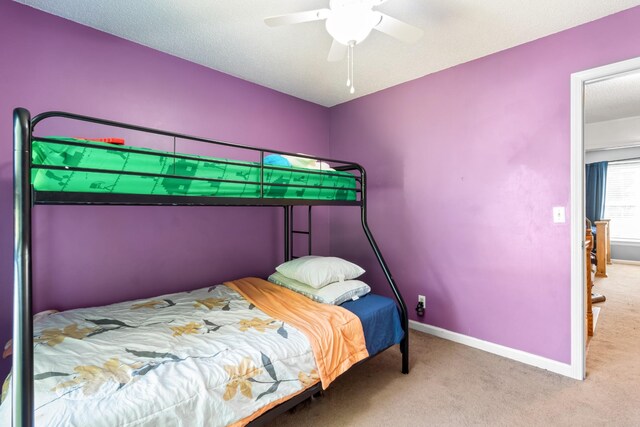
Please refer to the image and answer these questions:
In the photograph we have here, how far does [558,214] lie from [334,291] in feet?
5.36

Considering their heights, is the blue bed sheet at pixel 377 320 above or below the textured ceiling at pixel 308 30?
below

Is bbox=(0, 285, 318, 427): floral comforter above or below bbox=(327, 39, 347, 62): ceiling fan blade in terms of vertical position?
below

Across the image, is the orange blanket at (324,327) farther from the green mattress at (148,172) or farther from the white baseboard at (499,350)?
the white baseboard at (499,350)

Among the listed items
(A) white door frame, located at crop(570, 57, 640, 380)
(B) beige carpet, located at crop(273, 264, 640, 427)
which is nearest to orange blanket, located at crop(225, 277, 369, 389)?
(B) beige carpet, located at crop(273, 264, 640, 427)

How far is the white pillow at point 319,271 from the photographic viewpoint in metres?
2.19

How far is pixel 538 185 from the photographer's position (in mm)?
2254

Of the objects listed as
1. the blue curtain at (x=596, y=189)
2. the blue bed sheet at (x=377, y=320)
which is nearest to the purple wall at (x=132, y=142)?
the blue bed sheet at (x=377, y=320)

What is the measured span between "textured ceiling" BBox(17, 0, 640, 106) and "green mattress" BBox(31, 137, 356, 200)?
39.1 inches

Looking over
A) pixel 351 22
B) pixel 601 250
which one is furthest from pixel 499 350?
pixel 601 250

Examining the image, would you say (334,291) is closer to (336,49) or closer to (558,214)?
(336,49)

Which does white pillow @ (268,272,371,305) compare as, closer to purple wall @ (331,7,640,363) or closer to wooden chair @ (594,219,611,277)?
purple wall @ (331,7,640,363)

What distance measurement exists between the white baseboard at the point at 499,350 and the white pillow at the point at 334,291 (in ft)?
3.33

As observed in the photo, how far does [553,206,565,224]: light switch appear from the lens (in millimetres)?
2148

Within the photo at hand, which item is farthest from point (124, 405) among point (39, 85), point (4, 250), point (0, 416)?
point (39, 85)
